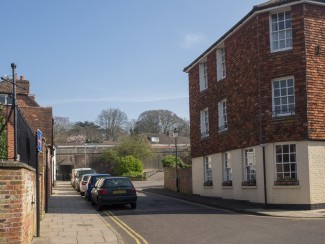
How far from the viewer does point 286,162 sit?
1989 centimetres

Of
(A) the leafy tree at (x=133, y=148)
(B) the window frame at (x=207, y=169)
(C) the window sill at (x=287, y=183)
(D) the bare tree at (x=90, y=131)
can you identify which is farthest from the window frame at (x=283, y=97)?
(D) the bare tree at (x=90, y=131)

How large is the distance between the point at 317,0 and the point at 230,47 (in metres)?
5.39

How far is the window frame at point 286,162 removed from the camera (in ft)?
64.6

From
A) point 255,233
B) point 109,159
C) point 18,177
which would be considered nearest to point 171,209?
point 255,233

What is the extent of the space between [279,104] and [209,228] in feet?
28.2

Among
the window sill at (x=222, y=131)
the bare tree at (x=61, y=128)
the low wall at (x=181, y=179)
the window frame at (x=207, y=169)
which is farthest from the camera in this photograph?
the bare tree at (x=61, y=128)

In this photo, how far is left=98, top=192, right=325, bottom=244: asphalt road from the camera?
1170cm

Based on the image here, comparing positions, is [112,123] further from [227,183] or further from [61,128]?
[227,183]

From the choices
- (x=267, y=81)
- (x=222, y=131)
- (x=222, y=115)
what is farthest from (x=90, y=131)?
(x=267, y=81)

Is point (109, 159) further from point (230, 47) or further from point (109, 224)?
point (109, 224)

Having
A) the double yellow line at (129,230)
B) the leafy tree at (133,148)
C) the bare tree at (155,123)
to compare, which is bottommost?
the double yellow line at (129,230)

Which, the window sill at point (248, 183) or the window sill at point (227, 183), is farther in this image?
the window sill at point (227, 183)

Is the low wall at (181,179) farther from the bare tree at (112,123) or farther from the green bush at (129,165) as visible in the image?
the bare tree at (112,123)

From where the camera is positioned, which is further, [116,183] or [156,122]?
[156,122]
